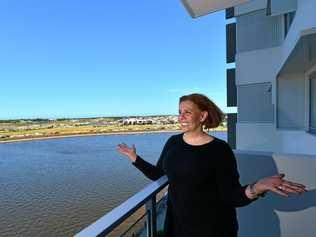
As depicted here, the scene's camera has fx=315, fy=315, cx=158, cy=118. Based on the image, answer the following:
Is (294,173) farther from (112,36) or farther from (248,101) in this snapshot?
(112,36)

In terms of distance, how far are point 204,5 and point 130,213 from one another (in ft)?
5.89

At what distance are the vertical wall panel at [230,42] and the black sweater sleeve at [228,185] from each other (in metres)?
9.99

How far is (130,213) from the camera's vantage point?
1.16 meters

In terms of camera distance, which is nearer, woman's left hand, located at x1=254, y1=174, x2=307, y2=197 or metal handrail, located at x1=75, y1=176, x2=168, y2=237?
metal handrail, located at x1=75, y1=176, x2=168, y2=237

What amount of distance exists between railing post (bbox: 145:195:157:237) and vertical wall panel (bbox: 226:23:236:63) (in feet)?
32.8

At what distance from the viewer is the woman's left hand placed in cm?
121

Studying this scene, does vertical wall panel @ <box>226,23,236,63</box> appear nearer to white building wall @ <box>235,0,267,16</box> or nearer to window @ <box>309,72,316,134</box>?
white building wall @ <box>235,0,267,16</box>

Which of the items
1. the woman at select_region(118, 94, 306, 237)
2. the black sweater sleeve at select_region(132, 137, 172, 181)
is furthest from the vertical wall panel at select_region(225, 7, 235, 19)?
the woman at select_region(118, 94, 306, 237)

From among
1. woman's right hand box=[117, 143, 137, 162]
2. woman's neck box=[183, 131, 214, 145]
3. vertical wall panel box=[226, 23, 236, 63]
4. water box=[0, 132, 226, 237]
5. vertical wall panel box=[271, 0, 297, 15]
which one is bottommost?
water box=[0, 132, 226, 237]

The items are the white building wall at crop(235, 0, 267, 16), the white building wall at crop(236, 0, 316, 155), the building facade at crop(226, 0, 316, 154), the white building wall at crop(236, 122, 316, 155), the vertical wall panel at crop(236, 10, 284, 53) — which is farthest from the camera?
the white building wall at crop(235, 0, 267, 16)

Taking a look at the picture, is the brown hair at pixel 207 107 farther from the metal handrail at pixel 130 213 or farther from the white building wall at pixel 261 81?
the white building wall at pixel 261 81

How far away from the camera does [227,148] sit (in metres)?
1.42

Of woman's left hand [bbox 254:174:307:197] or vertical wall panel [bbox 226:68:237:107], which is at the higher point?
vertical wall panel [bbox 226:68:237:107]

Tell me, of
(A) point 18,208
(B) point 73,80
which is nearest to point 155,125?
(B) point 73,80
